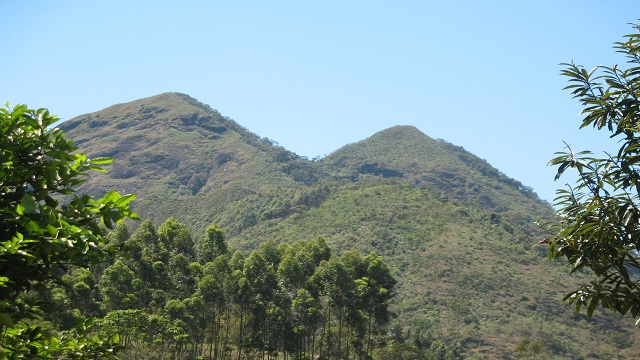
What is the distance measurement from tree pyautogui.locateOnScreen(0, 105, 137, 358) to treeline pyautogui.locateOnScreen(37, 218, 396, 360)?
26329 mm

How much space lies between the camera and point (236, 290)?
108 feet

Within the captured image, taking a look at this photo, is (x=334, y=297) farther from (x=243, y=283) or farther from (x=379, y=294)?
(x=243, y=283)

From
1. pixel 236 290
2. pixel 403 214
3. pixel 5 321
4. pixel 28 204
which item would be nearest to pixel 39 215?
pixel 28 204

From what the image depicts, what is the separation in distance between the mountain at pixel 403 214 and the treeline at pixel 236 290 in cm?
1649

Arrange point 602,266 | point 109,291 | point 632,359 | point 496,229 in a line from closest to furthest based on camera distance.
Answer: point 602,266 < point 109,291 < point 632,359 < point 496,229

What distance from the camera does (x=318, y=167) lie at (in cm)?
14338

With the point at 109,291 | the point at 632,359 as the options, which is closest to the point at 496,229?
the point at 632,359

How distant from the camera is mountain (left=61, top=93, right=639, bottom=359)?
63.2 m

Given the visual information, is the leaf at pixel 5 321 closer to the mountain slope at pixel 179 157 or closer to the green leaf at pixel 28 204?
the green leaf at pixel 28 204

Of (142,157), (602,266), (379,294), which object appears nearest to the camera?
(602,266)

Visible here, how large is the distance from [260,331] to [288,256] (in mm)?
4394

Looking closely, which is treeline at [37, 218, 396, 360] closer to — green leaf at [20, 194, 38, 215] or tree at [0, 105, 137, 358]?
tree at [0, 105, 137, 358]

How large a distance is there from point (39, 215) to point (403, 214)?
266ft

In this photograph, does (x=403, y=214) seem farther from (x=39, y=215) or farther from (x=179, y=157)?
(x=39, y=215)
